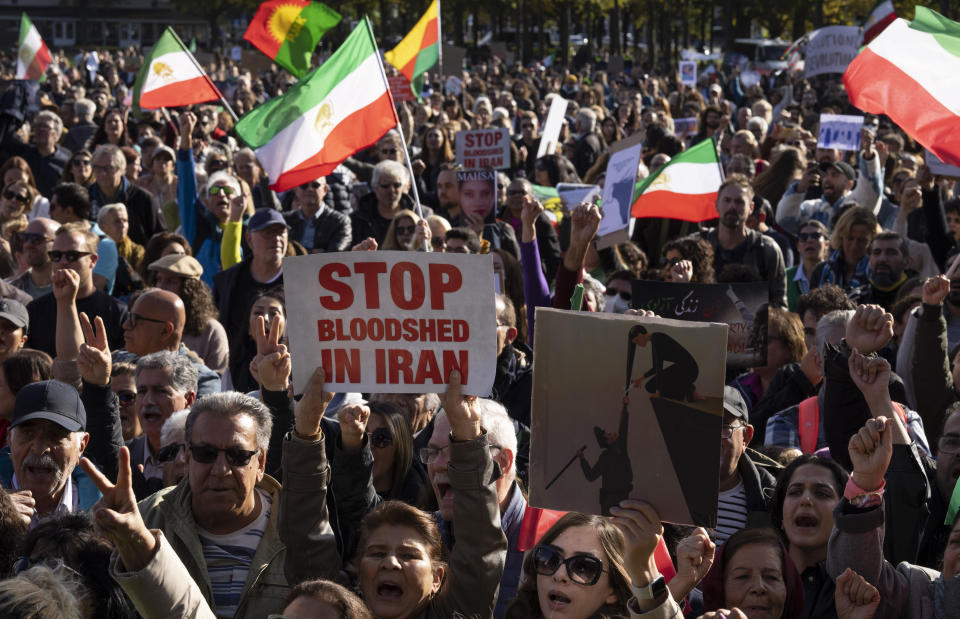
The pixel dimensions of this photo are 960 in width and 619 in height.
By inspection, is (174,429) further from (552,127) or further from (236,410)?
(552,127)

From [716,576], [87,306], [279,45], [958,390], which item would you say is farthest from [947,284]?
[279,45]

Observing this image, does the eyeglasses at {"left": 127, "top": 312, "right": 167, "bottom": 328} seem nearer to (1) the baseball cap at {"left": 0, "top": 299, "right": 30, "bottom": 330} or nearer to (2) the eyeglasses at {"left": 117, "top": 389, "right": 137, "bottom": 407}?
(1) the baseball cap at {"left": 0, "top": 299, "right": 30, "bottom": 330}

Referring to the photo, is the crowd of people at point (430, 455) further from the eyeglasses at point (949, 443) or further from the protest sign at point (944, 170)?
the protest sign at point (944, 170)

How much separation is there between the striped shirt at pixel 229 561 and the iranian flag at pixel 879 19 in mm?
15391

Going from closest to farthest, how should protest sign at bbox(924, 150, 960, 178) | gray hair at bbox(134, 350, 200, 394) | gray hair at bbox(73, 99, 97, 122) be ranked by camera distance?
gray hair at bbox(134, 350, 200, 394) < protest sign at bbox(924, 150, 960, 178) < gray hair at bbox(73, 99, 97, 122)

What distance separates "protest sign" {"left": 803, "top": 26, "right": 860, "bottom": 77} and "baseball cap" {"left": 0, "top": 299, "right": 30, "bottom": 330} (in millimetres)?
15854

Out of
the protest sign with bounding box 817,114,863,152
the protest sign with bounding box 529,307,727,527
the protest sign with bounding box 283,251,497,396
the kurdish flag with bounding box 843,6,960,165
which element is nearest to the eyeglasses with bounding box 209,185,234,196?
the kurdish flag with bounding box 843,6,960,165

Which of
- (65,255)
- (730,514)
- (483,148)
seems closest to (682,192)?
(483,148)

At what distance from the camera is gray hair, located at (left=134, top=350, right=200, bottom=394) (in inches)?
211

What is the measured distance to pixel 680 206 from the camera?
991cm

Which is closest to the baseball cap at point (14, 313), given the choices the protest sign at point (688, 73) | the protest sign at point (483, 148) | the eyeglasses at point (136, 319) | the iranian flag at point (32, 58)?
the eyeglasses at point (136, 319)

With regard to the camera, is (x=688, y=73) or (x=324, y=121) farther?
(x=688, y=73)

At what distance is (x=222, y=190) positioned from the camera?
898cm

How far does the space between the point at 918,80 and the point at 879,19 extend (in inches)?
537
